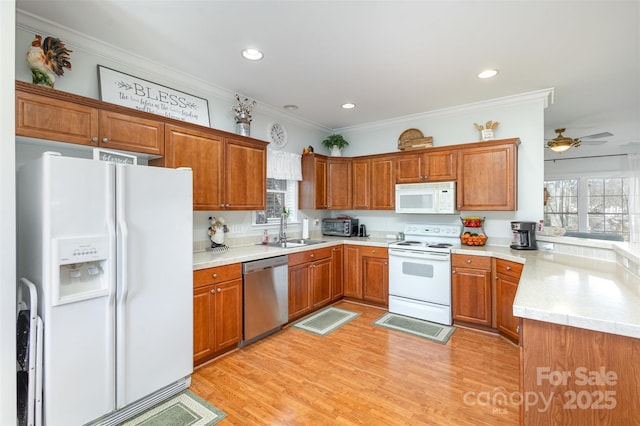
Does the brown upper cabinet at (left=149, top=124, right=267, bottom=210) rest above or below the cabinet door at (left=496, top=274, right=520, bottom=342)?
above

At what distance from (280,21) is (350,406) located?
2.83 meters

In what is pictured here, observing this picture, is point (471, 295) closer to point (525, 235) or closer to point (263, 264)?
point (525, 235)

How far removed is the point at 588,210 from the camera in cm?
629

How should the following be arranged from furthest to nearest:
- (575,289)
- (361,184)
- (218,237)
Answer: (361,184) < (218,237) < (575,289)

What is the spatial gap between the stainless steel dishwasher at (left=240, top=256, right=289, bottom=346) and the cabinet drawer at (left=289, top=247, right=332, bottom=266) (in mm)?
167

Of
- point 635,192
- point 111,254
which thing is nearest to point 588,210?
point 635,192

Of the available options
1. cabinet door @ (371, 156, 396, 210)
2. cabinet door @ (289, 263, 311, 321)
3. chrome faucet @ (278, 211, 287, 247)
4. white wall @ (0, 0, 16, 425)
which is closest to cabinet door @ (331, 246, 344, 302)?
cabinet door @ (289, 263, 311, 321)

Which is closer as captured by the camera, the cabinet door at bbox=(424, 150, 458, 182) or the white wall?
the white wall

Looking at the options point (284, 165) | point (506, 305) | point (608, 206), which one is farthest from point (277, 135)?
point (608, 206)

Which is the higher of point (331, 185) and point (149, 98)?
point (149, 98)

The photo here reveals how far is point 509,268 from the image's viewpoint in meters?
3.07

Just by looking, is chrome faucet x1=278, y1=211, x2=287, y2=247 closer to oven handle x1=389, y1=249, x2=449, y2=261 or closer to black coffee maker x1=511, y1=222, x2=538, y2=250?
oven handle x1=389, y1=249, x2=449, y2=261

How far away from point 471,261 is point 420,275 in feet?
2.02

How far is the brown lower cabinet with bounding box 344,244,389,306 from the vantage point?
4.09 meters
